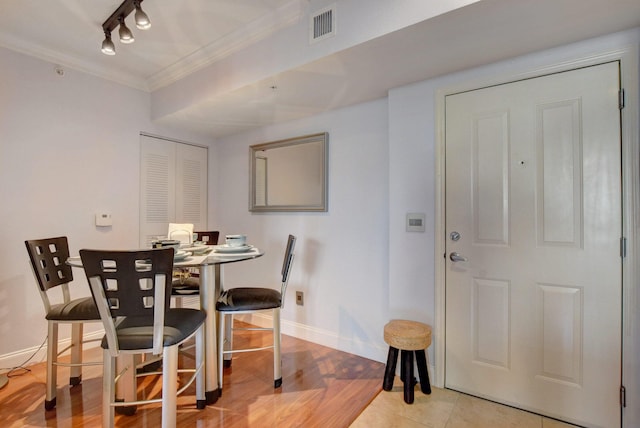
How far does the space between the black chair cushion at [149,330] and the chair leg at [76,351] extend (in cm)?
73

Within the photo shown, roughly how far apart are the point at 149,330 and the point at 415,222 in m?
1.74

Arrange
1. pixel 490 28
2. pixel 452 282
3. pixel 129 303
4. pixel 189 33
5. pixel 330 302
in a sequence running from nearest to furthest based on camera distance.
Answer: pixel 129 303
pixel 490 28
pixel 452 282
pixel 189 33
pixel 330 302

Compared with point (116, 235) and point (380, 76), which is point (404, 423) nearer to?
point (380, 76)

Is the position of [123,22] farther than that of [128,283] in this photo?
Yes

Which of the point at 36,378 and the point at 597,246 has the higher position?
the point at 597,246

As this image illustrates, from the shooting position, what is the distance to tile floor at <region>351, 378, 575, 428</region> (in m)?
1.72

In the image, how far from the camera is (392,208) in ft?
7.51

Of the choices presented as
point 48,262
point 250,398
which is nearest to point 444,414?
point 250,398

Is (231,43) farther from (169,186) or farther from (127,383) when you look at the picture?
(127,383)

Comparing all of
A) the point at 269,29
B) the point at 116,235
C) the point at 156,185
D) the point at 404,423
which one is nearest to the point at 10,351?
the point at 116,235

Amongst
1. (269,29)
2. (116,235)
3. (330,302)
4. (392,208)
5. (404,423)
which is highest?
(269,29)

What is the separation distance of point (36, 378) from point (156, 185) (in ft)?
5.91

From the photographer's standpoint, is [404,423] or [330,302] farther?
[330,302]

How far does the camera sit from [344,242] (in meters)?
2.69
